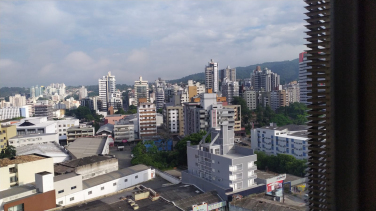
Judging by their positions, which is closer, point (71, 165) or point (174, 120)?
point (71, 165)

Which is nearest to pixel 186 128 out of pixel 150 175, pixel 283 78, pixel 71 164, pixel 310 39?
pixel 150 175

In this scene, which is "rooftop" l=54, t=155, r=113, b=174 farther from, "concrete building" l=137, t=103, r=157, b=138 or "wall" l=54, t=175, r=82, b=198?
"concrete building" l=137, t=103, r=157, b=138

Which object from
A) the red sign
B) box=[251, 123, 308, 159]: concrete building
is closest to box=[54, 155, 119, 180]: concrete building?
the red sign

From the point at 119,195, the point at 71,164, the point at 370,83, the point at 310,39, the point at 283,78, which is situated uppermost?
the point at 283,78

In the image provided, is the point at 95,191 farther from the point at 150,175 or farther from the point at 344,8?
the point at 344,8

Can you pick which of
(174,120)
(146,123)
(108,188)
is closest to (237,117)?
(174,120)

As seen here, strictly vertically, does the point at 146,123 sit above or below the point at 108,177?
above

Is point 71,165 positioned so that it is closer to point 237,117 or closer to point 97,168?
point 97,168
